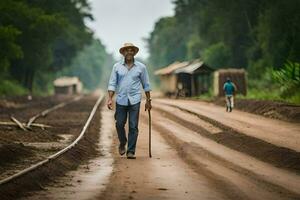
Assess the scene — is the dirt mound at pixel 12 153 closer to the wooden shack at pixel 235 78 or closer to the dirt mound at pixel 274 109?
the dirt mound at pixel 274 109

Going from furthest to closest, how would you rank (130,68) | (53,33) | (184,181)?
(53,33) < (130,68) < (184,181)

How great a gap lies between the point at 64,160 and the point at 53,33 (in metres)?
49.0

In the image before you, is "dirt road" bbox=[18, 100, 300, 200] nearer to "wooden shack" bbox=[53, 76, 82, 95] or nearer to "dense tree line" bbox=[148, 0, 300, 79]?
"dense tree line" bbox=[148, 0, 300, 79]

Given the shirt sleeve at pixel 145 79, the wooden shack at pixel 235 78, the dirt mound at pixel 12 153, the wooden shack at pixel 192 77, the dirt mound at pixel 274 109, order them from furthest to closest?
1. the wooden shack at pixel 192 77
2. the wooden shack at pixel 235 78
3. the dirt mound at pixel 274 109
4. the shirt sleeve at pixel 145 79
5. the dirt mound at pixel 12 153

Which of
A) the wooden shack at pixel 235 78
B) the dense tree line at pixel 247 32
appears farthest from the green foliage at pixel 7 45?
the dense tree line at pixel 247 32

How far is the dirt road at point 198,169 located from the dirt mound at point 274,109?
12.8 feet

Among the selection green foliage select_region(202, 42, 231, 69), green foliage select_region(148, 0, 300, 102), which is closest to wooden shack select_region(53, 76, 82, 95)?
green foliage select_region(148, 0, 300, 102)

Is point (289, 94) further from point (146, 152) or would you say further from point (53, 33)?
point (53, 33)

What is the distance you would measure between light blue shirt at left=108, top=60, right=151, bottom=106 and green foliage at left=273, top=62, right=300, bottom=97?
18985 mm

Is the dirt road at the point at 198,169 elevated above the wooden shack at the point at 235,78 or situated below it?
below

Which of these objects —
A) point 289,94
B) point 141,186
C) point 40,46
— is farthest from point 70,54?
point 141,186

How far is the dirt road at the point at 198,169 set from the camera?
321 inches

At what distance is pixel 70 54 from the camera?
257 ft

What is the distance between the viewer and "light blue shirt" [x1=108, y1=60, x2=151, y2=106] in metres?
12.2
